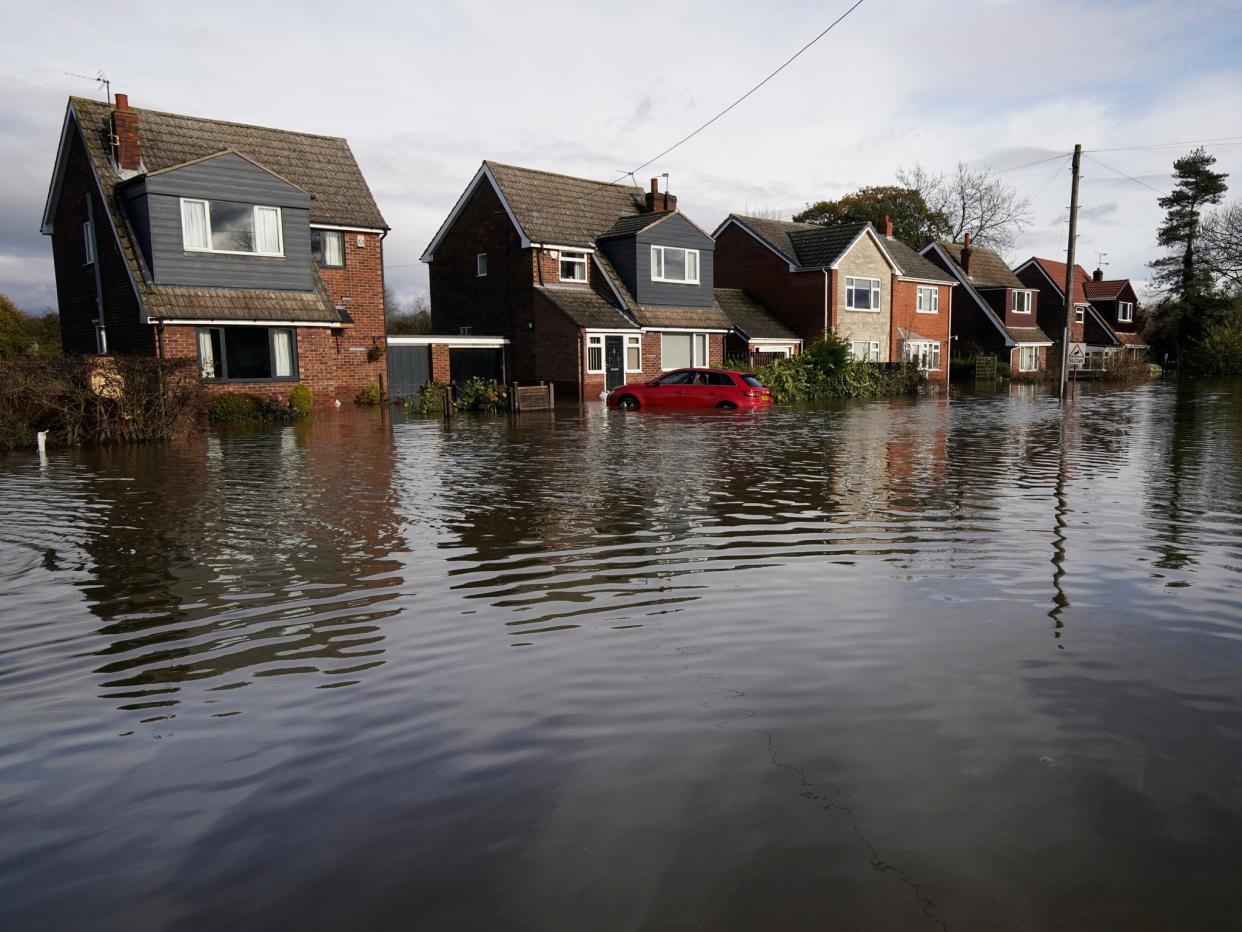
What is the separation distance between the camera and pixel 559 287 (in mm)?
39844

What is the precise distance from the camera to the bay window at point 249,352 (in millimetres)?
29469

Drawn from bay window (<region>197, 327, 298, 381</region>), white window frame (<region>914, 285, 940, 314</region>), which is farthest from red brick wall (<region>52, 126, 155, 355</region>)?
white window frame (<region>914, 285, 940, 314</region>)

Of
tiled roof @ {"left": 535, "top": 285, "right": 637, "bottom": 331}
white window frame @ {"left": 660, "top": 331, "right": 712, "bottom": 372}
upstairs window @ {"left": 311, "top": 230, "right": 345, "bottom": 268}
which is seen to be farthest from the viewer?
white window frame @ {"left": 660, "top": 331, "right": 712, "bottom": 372}

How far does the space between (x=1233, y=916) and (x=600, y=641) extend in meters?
3.98

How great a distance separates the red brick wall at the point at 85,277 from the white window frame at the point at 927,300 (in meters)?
41.7

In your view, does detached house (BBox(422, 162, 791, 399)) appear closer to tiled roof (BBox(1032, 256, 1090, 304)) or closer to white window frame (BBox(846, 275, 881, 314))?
white window frame (BBox(846, 275, 881, 314))

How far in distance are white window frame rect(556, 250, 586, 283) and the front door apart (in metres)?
3.35

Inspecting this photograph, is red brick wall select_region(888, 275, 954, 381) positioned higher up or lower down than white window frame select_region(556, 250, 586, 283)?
lower down

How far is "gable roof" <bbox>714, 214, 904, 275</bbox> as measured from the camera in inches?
1912

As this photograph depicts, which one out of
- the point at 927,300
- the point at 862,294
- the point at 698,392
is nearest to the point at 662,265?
the point at 698,392

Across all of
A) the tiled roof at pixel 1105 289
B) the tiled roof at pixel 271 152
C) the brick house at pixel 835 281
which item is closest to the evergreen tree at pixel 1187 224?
the tiled roof at pixel 1105 289

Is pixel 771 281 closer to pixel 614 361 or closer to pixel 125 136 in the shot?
pixel 614 361

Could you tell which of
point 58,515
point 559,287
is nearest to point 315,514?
point 58,515

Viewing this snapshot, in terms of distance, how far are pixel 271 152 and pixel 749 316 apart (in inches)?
937
